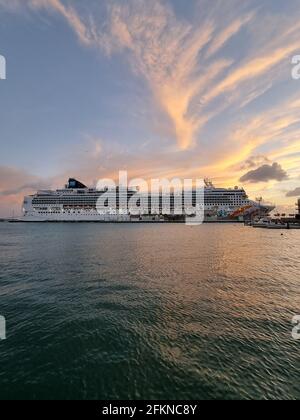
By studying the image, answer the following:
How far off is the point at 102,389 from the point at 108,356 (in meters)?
1.39

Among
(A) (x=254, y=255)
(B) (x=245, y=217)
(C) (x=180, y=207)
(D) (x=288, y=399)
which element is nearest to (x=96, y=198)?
(C) (x=180, y=207)

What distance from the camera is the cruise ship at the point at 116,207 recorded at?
112 meters

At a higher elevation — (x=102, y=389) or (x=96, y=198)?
(x=96, y=198)

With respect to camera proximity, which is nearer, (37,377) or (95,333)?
(37,377)

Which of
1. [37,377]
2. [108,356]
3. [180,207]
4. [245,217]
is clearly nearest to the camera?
[37,377]

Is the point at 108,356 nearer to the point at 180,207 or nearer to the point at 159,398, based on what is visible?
the point at 159,398

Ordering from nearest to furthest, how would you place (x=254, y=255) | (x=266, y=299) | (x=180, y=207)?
(x=266, y=299), (x=254, y=255), (x=180, y=207)

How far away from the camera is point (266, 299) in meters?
12.4

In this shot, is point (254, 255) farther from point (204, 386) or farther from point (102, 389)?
point (102, 389)

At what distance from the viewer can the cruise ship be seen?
111500mm

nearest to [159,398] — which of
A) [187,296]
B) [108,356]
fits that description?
[108,356]

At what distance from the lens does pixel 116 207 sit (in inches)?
4737

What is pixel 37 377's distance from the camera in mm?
6461

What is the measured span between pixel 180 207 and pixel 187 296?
113998 mm
